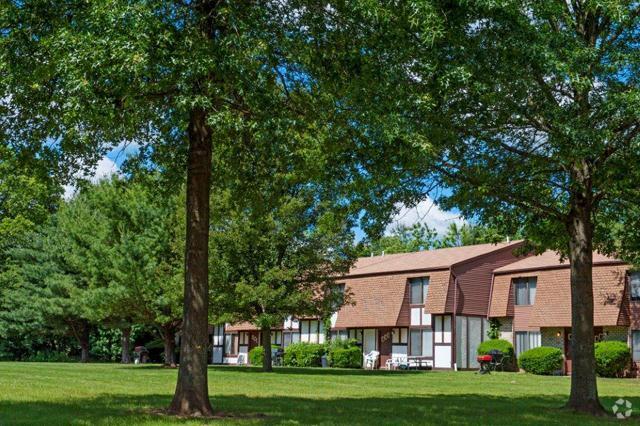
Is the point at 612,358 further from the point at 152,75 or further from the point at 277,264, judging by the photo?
the point at 152,75

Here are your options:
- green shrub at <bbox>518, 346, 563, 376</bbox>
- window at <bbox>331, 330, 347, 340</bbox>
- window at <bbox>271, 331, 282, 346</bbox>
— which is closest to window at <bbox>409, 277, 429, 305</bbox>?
window at <bbox>331, 330, 347, 340</bbox>

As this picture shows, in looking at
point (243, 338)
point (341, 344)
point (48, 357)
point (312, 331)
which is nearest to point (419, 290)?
point (341, 344)

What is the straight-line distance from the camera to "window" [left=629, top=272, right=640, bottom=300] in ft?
126

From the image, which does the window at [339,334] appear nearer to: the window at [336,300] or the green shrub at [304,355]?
the green shrub at [304,355]

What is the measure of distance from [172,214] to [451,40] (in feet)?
90.2

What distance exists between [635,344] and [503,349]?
21.5 feet

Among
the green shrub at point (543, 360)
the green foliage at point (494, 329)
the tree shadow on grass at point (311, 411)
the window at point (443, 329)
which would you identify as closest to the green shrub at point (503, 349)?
the green foliage at point (494, 329)

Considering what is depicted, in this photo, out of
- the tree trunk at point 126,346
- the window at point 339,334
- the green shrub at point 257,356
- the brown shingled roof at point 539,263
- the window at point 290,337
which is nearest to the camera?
the brown shingled roof at point 539,263

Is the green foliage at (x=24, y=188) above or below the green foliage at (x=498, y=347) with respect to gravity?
above

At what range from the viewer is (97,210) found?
4169cm

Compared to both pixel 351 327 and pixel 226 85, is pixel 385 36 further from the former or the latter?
pixel 351 327

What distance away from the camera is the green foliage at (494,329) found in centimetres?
4472

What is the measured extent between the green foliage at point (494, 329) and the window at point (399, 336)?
4791 millimetres

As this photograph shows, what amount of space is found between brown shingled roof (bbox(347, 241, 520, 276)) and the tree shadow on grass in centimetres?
2602
